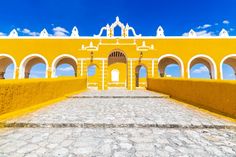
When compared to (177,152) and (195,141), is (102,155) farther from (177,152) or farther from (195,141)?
(195,141)

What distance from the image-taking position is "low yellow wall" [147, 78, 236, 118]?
5062 mm

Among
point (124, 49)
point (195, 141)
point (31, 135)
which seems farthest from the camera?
point (124, 49)

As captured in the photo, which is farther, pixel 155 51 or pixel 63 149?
pixel 155 51

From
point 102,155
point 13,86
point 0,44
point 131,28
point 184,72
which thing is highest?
point 131,28

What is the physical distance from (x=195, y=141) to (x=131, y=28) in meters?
21.5

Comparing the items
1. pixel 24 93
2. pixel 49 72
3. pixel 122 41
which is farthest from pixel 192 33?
pixel 24 93

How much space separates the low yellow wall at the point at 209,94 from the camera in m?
5.06

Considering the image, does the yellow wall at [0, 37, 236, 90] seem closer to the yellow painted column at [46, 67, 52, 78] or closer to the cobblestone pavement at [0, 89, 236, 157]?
the yellow painted column at [46, 67, 52, 78]

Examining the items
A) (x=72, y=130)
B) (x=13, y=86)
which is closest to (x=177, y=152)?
(x=72, y=130)

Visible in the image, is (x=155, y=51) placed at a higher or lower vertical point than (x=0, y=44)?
lower

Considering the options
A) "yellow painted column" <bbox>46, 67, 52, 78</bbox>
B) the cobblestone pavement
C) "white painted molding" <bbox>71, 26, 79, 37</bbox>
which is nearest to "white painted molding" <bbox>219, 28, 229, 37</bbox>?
"white painted molding" <bbox>71, 26, 79, 37</bbox>

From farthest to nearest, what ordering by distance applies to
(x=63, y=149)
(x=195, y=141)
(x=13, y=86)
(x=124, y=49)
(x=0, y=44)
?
(x=0, y=44), (x=124, y=49), (x=13, y=86), (x=195, y=141), (x=63, y=149)

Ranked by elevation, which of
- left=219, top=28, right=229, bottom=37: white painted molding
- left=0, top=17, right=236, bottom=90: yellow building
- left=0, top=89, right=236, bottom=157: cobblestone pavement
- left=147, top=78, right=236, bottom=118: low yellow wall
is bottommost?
left=0, top=89, right=236, bottom=157: cobblestone pavement

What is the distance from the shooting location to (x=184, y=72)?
2186 centimetres
